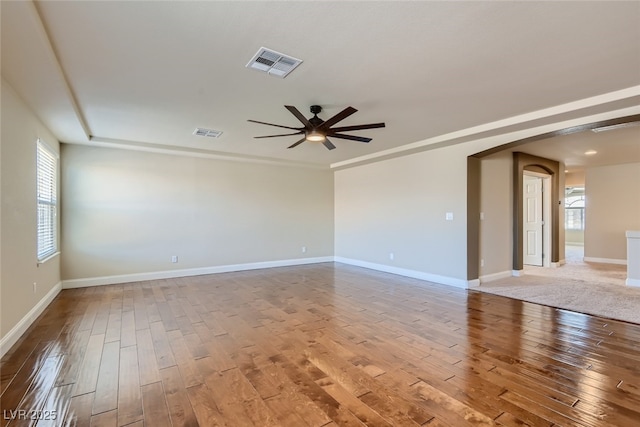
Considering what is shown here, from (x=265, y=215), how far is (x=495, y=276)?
4.97 metres

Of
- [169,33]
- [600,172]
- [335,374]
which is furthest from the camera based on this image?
[600,172]

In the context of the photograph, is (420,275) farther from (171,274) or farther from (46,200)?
(46,200)

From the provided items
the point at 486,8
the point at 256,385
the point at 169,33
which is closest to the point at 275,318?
the point at 256,385

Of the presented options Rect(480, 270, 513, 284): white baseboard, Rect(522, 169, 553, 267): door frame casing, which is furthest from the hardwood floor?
Rect(522, 169, 553, 267): door frame casing

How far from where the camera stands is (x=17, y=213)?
3111mm

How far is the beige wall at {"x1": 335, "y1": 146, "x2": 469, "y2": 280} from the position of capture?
521 centimetres

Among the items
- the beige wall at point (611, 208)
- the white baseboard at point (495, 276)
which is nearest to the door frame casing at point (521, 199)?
the white baseboard at point (495, 276)

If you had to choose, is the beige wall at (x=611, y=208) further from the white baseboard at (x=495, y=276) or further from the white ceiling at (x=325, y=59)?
the white ceiling at (x=325, y=59)

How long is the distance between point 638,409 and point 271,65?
3.65 m

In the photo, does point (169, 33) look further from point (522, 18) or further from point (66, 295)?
point (66, 295)

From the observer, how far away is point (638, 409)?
1922 mm

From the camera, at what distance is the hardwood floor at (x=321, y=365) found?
189 cm

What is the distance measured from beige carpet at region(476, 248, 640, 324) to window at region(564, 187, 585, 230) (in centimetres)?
593

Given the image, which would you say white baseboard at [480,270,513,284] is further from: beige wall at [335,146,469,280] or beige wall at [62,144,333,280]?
beige wall at [62,144,333,280]
